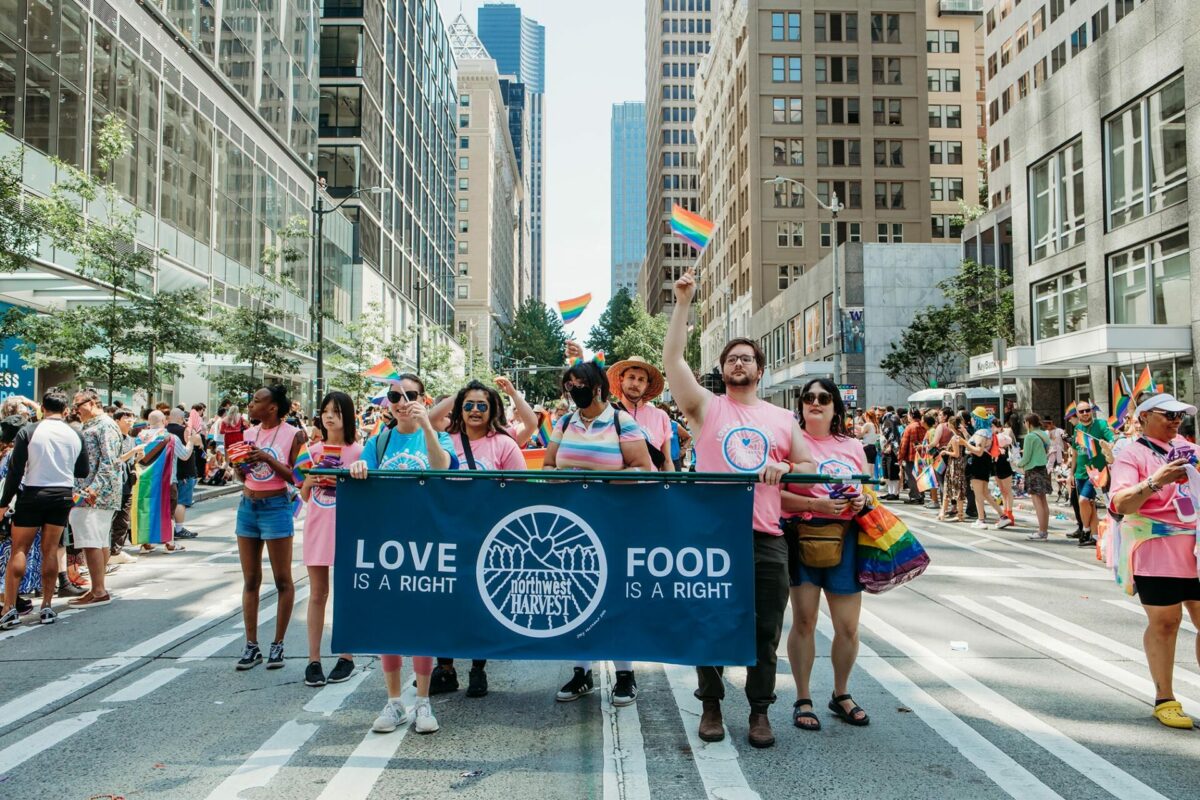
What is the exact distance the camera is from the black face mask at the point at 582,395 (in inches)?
216

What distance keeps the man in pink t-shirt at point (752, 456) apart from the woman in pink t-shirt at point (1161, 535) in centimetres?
192

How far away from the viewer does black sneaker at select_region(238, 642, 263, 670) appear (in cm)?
663

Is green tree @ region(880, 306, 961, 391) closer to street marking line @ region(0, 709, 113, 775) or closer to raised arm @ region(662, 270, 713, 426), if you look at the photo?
raised arm @ region(662, 270, 713, 426)

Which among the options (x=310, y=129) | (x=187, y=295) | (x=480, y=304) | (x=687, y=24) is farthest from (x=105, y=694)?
(x=687, y=24)

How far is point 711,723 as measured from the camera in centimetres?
503

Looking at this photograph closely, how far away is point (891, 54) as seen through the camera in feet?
224

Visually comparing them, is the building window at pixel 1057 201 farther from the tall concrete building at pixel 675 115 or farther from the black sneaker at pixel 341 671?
the tall concrete building at pixel 675 115

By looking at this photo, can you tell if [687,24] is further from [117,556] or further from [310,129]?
[117,556]

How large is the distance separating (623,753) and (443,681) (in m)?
1.70

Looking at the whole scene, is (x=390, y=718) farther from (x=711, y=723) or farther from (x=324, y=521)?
(x=711, y=723)

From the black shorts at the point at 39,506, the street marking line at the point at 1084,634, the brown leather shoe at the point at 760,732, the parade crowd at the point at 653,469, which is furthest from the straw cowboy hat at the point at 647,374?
the black shorts at the point at 39,506

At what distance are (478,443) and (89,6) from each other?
21710 mm

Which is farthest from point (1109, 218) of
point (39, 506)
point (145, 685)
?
point (145, 685)

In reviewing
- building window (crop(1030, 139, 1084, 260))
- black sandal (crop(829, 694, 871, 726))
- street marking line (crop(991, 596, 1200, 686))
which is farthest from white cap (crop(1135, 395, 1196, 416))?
building window (crop(1030, 139, 1084, 260))
